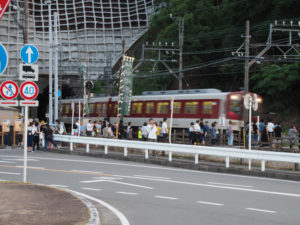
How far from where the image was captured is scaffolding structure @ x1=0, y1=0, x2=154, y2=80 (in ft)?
239

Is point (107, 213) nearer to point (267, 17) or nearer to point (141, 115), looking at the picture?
point (141, 115)

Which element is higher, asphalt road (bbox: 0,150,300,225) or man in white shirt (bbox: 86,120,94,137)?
man in white shirt (bbox: 86,120,94,137)

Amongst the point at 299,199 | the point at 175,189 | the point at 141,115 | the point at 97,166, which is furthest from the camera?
the point at 141,115

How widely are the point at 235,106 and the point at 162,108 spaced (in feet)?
19.6

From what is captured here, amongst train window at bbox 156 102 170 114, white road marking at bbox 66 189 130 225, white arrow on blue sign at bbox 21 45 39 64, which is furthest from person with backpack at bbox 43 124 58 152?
white road marking at bbox 66 189 130 225

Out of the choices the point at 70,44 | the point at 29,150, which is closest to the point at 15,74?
the point at 70,44

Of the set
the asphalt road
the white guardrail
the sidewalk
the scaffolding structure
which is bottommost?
the asphalt road

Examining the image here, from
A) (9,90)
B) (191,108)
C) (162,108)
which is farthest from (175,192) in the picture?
(162,108)

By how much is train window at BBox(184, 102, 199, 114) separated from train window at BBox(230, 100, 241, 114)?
244 cm

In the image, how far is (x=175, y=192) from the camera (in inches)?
499

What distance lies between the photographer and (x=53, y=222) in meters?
8.11

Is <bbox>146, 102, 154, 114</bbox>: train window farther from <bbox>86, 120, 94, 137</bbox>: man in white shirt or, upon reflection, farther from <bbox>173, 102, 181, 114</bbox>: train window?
<bbox>86, 120, 94, 137</bbox>: man in white shirt

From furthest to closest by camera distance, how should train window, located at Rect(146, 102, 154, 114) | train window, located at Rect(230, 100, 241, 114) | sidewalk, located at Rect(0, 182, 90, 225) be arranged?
train window, located at Rect(146, 102, 154, 114)
train window, located at Rect(230, 100, 241, 114)
sidewalk, located at Rect(0, 182, 90, 225)

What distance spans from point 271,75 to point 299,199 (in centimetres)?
3202
